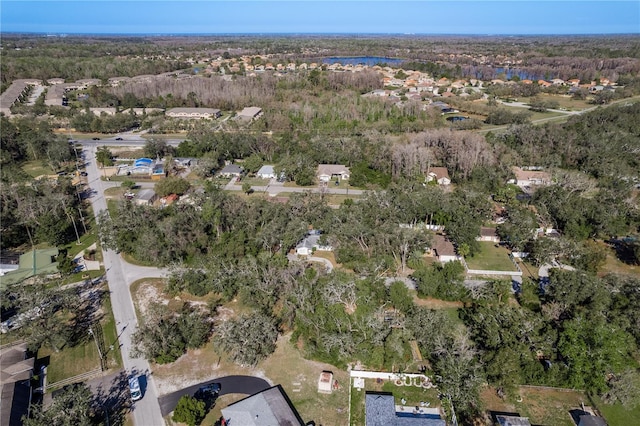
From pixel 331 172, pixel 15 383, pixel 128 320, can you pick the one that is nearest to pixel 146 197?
pixel 128 320

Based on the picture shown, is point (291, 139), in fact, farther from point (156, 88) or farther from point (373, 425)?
point (156, 88)

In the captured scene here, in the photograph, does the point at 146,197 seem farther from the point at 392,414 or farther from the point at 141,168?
the point at 392,414

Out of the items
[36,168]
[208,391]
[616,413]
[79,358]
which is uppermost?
[36,168]

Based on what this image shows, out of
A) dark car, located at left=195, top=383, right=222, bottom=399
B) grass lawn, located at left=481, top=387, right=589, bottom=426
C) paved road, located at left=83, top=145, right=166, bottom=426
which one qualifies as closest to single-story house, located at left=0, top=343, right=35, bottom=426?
paved road, located at left=83, top=145, right=166, bottom=426

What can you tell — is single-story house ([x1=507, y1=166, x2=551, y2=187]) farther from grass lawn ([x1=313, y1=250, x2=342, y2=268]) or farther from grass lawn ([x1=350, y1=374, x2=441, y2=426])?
grass lawn ([x1=350, y1=374, x2=441, y2=426])

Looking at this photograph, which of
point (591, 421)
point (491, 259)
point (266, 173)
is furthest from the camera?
point (266, 173)

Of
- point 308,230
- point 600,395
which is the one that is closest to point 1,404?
point 308,230
